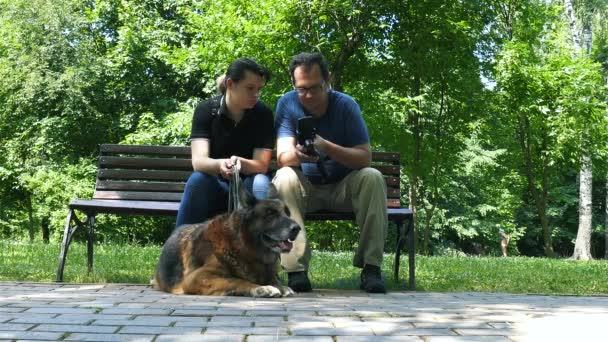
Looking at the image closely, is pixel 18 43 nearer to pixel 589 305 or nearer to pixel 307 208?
pixel 307 208

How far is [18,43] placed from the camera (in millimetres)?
24516

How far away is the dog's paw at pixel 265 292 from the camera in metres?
4.02

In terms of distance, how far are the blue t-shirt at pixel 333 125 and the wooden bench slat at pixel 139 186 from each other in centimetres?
143

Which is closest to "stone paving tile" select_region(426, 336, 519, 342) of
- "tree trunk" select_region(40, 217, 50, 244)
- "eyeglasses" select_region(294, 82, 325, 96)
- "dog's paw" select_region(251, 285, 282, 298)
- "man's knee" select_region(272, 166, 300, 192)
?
"dog's paw" select_region(251, 285, 282, 298)

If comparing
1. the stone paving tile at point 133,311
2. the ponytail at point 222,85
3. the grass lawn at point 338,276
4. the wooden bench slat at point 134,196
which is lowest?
the grass lawn at point 338,276

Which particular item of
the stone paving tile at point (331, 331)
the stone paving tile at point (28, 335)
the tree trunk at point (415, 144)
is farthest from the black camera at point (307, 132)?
the tree trunk at point (415, 144)

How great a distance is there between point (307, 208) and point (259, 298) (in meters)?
1.20

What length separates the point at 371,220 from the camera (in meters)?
4.72

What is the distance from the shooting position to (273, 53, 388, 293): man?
469 centimetres

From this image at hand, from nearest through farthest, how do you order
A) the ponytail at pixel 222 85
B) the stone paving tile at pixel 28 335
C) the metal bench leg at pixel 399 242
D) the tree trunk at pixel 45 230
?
the stone paving tile at pixel 28 335, the ponytail at pixel 222 85, the metal bench leg at pixel 399 242, the tree trunk at pixel 45 230

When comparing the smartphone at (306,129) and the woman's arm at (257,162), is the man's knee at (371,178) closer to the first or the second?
the smartphone at (306,129)

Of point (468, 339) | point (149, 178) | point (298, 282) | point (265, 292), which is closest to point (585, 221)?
point (149, 178)

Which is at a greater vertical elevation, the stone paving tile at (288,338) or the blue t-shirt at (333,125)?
the blue t-shirt at (333,125)

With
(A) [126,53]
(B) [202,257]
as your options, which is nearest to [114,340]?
(B) [202,257]
